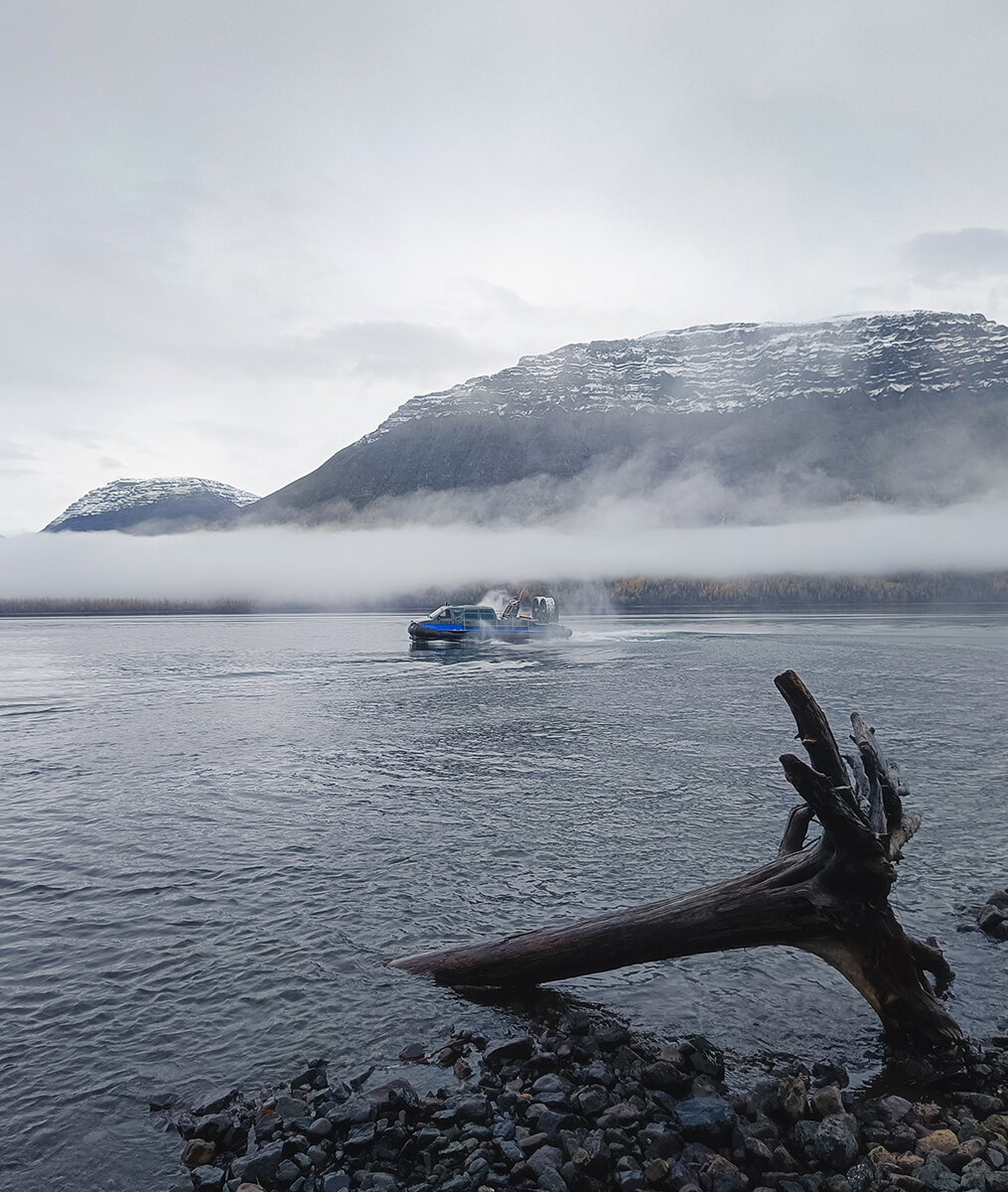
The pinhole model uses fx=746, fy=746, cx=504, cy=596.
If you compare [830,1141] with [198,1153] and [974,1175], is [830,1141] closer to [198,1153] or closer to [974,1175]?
[974,1175]

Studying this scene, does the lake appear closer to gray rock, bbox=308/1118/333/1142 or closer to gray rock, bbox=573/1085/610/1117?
gray rock, bbox=308/1118/333/1142

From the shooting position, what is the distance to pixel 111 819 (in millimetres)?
17172

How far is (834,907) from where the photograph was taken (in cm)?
746

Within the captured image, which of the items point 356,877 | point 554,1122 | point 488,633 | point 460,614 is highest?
point 460,614

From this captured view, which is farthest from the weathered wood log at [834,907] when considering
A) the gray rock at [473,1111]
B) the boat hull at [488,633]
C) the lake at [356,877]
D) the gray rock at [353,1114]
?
the boat hull at [488,633]

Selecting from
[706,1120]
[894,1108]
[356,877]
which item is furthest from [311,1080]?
[356,877]

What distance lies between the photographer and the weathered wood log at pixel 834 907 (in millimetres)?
7273

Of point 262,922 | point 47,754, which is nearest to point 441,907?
point 262,922

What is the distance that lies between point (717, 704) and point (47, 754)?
27965mm

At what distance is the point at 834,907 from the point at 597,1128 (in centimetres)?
310

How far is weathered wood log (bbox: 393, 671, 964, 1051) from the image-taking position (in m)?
7.27

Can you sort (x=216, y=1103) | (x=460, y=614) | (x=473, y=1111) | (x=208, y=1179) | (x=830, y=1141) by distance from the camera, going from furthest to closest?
(x=460, y=614) < (x=216, y=1103) < (x=473, y=1111) < (x=830, y=1141) < (x=208, y=1179)

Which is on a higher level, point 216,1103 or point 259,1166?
point 259,1166

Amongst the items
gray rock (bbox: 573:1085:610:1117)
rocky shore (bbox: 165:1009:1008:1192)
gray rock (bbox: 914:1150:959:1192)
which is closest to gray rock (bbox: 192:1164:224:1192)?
rocky shore (bbox: 165:1009:1008:1192)
